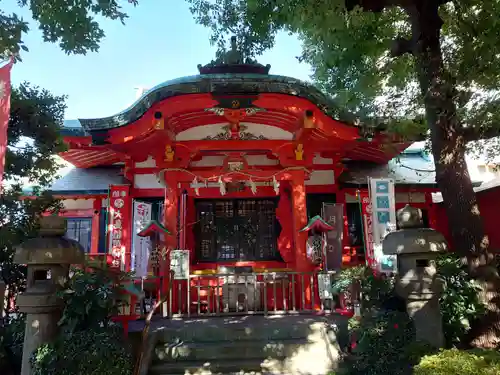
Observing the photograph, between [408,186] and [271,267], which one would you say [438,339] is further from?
[408,186]

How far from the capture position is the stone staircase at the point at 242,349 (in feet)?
19.1

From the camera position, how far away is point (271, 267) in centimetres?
1055

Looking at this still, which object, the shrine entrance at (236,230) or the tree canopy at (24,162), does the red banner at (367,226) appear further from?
the tree canopy at (24,162)

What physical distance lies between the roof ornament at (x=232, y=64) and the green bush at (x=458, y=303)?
295 inches

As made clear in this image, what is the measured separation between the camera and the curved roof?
8.38 m

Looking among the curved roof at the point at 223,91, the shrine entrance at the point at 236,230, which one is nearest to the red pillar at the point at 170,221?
the shrine entrance at the point at 236,230

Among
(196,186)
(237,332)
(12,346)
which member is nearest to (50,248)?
(12,346)

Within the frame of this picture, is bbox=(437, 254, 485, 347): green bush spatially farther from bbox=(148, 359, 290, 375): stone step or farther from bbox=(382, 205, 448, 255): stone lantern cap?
bbox=(148, 359, 290, 375): stone step

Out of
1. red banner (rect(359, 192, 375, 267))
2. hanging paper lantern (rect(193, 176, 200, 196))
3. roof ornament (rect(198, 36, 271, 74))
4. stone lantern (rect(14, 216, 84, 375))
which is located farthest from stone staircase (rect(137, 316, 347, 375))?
roof ornament (rect(198, 36, 271, 74))

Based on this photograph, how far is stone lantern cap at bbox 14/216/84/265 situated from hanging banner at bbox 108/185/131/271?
15.3ft

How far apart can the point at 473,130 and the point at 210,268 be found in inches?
282

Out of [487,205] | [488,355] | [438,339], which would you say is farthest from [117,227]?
[487,205]

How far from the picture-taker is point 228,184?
10.7 meters

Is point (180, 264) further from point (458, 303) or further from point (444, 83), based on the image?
point (444, 83)
